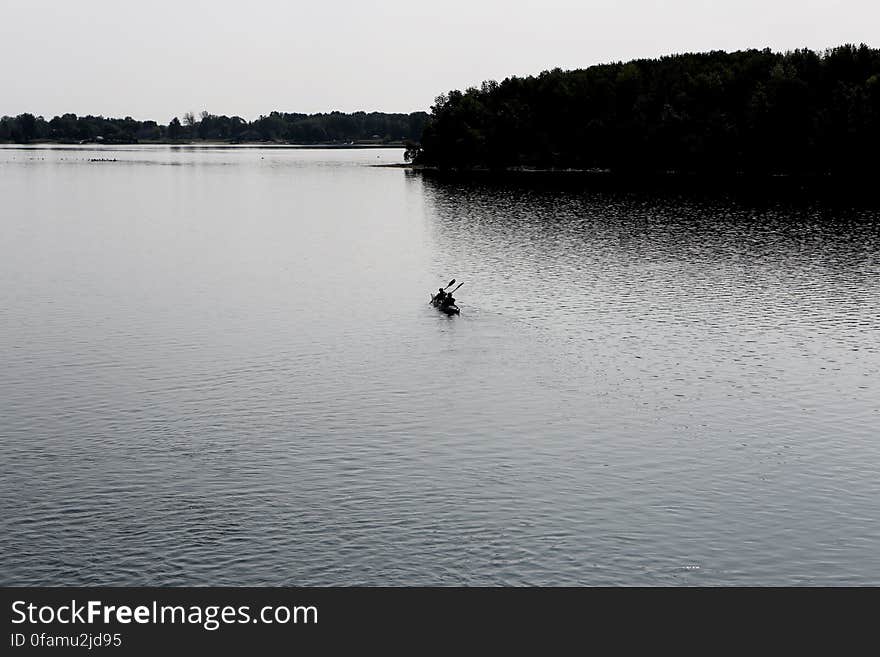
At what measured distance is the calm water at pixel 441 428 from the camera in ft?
165

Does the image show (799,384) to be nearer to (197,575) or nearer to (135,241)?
(197,575)

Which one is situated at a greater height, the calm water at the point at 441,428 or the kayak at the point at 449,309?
the kayak at the point at 449,309

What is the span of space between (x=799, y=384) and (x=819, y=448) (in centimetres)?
1598

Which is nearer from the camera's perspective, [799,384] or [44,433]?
[44,433]

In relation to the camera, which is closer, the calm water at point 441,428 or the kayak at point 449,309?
the calm water at point 441,428

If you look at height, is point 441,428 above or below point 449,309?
below

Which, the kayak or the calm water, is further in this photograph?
the kayak

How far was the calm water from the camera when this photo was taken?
5031 centimetres

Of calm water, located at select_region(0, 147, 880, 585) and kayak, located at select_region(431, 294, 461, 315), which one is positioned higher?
kayak, located at select_region(431, 294, 461, 315)

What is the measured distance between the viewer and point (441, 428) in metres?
70.8

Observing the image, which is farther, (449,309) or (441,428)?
(449,309)
